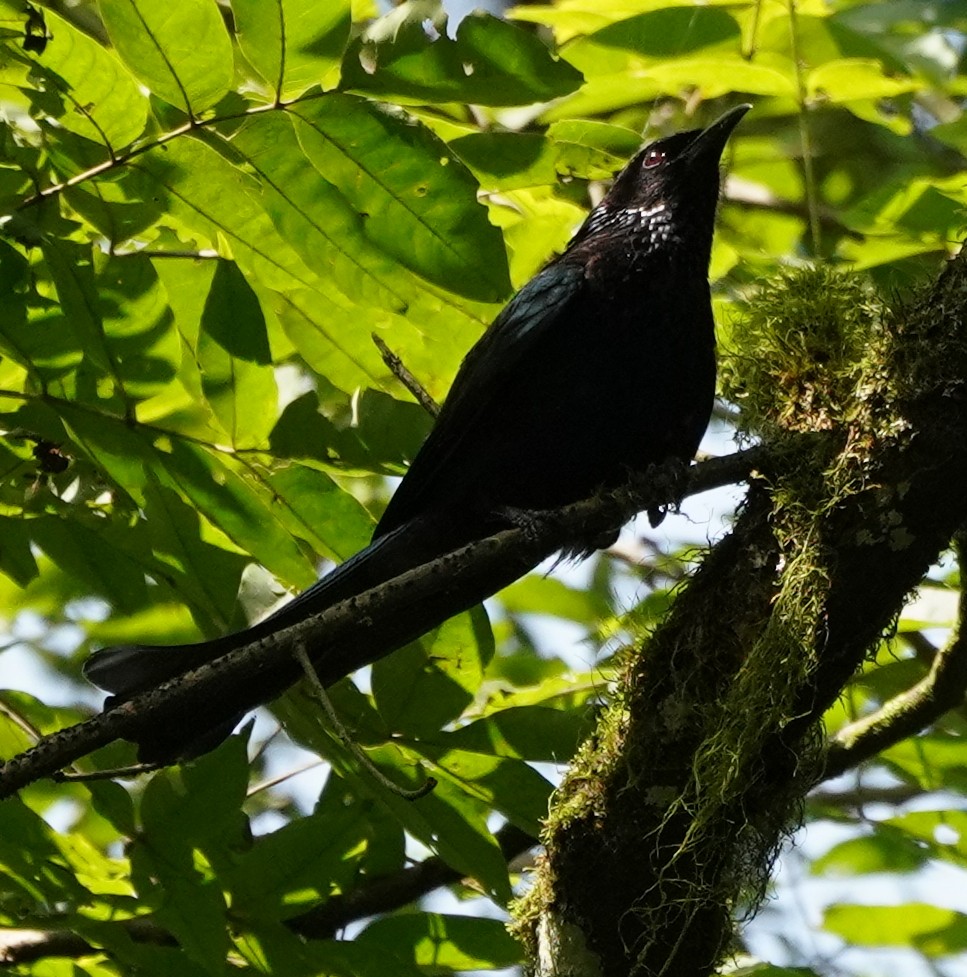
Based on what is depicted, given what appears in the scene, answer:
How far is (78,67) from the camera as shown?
2.62m

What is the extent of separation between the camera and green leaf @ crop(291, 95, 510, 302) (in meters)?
2.73

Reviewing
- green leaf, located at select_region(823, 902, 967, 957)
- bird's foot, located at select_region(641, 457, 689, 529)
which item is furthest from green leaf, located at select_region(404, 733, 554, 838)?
green leaf, located at select_region(823, 902, 967, 957)

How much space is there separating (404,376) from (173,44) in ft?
3.11

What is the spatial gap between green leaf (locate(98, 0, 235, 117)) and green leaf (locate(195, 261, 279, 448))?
373 mm

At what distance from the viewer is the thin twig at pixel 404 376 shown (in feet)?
10.3

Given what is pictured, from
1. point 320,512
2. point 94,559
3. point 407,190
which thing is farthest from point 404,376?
point 94,559

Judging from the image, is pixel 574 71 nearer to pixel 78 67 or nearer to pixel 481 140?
pixel 481 140

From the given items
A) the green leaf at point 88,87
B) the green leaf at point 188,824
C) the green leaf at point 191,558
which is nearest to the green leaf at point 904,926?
the green leaf at point 188,824

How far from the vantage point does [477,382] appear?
135 inches

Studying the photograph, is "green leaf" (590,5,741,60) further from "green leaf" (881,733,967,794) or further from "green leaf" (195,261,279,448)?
"green leaf" (881,733,967,794)

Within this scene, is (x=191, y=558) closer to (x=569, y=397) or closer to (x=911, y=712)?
(x=569, y=397)

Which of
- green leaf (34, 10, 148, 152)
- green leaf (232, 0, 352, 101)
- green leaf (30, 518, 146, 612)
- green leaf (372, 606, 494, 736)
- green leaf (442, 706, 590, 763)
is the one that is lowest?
green leaf (442, 706, 590, 763)

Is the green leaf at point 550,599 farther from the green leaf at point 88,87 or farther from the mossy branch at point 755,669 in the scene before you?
the green leaf at point 88,87

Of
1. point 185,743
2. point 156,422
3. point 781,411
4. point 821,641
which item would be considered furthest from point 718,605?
point 156,422
